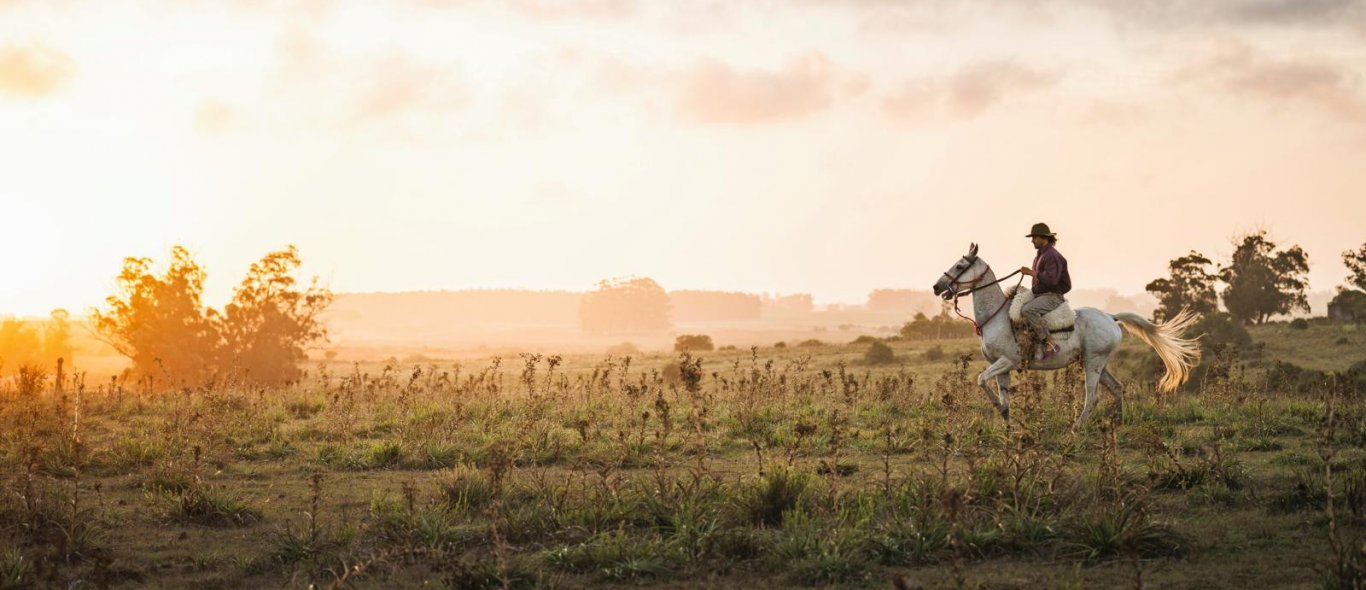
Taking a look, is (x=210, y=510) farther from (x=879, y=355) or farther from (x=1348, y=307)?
(x=1348, y=307)

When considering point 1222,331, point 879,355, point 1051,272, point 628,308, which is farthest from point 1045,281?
point 628,308

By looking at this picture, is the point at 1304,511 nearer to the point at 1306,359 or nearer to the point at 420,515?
the point at 420,515

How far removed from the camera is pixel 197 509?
9.08 m

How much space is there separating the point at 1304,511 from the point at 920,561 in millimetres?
4188

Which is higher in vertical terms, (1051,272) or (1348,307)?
(1348,307)

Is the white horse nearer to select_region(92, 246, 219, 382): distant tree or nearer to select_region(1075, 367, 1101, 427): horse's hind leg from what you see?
select_region(1075, 367, 1101, 427): horse's hind leg

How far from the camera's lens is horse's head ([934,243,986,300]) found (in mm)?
14680

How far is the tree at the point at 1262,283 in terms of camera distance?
52062mm

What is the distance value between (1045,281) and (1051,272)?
168 mm

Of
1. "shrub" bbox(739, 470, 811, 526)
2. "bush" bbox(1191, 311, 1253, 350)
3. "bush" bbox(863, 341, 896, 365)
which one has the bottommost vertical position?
"shrub" bbox(739, 470, 811, 526)

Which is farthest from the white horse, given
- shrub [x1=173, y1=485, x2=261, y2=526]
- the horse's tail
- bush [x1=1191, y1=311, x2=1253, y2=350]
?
bush [x1=1191, y1=311, x2=1253, y2=350]

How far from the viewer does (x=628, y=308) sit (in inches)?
6029

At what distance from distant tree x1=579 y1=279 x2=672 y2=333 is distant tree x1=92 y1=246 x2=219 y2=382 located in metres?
115

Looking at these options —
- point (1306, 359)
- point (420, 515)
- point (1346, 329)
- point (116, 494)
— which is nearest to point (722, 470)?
point (420, 515)
